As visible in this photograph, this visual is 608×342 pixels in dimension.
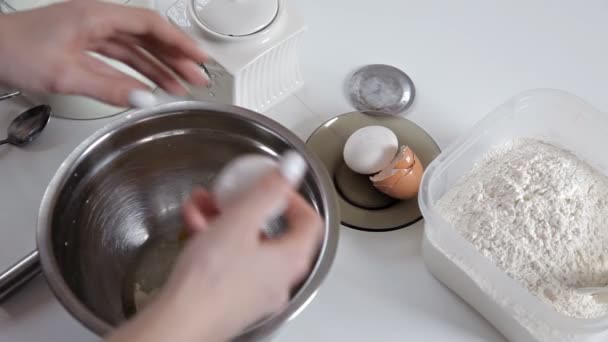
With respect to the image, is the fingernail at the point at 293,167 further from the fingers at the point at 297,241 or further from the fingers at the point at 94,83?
the fingers at the point at 94,83

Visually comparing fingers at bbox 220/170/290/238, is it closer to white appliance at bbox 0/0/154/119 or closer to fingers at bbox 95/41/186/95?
fingers at bbox 95/41/186/95

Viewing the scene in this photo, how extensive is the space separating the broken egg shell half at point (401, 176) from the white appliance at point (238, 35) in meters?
0.21

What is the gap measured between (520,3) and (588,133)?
0.34 metres

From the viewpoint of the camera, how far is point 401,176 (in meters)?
0.81

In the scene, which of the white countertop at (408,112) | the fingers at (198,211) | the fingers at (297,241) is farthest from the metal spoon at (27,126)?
the fingers at (297,241)

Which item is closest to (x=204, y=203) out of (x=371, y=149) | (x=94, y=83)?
(x=94, y=83)

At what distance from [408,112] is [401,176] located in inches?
6.8

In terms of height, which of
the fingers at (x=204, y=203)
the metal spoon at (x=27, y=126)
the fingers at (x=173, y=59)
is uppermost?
the fingers at (x=173, y=59)

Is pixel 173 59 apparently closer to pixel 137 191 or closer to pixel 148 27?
pixel 148 27

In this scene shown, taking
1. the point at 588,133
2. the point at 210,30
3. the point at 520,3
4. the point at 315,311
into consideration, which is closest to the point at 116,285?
the point at 315,311

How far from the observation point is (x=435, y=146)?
2.97 feet

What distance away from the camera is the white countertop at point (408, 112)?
778mm

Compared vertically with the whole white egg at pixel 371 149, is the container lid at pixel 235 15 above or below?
above

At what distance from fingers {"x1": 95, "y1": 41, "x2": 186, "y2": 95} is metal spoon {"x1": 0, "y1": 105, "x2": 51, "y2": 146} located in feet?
0.80
